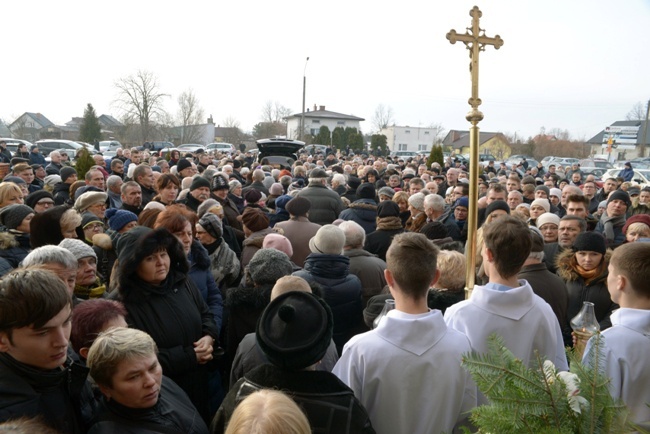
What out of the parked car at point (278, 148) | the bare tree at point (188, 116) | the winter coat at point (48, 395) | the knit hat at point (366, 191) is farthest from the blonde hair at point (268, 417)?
the bare tree at point (188, 116)

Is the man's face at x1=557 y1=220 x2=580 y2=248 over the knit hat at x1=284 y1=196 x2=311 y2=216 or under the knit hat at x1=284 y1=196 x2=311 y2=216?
under

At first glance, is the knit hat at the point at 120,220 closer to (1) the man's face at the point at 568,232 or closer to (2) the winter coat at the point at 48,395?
(2) the winter coat at the point at 48,395

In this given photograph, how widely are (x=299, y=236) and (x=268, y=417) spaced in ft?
15.3

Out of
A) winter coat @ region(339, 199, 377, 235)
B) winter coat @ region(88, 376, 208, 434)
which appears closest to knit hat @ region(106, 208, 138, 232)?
winter coat @ region(88, 376, 208, 434)

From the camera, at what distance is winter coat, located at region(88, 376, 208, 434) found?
2.39 m

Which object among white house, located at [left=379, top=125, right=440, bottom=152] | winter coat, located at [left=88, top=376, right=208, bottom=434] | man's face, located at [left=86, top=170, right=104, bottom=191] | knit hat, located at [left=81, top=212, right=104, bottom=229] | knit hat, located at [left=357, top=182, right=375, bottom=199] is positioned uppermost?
white house, located at [left=379, top=125, right=440, bottom=152]

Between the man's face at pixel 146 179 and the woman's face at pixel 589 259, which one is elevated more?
the man's face at pixel 146 179

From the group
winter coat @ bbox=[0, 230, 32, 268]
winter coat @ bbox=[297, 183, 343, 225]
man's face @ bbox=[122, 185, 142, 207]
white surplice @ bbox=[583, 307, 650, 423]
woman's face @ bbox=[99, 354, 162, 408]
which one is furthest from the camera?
winter coat @ bbox=[297, 183, 343, 225]

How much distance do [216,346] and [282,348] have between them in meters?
2.06

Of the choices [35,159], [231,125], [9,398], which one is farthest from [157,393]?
[231,125]

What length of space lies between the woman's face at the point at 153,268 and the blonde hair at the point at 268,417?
1890 millimetres

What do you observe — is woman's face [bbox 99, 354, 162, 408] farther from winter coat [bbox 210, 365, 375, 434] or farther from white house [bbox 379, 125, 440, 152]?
white house [bbox 379, 125, 440, 152]

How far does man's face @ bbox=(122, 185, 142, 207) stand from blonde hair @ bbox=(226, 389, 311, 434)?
5.51 m

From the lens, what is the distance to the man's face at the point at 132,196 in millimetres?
6789
